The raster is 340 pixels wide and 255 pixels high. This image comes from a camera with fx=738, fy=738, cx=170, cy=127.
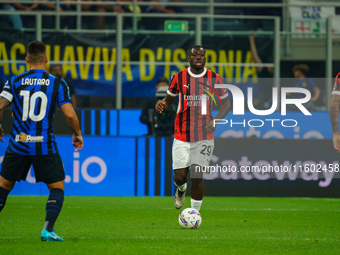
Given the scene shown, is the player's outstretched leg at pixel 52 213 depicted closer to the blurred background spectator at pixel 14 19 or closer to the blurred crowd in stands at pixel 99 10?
the blurred crowd in stands at pixel 99 10

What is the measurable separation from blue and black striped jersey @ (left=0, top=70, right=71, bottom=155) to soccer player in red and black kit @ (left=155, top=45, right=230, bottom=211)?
215 centimetres

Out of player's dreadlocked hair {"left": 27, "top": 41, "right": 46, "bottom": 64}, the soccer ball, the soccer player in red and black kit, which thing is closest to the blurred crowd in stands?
the soccer player in red and black kit

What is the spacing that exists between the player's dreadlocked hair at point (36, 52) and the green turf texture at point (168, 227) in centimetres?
167

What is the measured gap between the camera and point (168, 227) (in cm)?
840

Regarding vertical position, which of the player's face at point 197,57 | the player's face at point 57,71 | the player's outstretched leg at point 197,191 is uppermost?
the player's face at point 197,57

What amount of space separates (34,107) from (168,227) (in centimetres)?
248

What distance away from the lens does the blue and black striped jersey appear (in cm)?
666

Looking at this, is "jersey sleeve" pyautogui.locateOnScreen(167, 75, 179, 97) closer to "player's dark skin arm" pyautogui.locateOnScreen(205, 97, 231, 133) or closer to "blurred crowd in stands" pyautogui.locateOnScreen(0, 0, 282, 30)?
"player's dark skin arm" pyautogui.locateOnScreen(205, 97, 231, 133)

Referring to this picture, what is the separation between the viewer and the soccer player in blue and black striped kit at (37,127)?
665 centimetres

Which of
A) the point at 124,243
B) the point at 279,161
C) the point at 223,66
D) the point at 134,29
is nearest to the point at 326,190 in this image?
the point at 279,161

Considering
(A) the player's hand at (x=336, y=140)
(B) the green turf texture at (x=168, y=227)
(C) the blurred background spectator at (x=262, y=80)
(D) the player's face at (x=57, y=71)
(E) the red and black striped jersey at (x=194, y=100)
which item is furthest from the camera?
(C) the blurred background spectator at (x=262, y=80)

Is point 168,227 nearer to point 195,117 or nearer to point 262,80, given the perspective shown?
point 195,117

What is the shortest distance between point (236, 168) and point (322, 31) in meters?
4.12

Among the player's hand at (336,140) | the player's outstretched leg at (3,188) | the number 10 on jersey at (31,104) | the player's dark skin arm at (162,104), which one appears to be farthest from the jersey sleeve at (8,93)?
the player's hand at (336,140)
